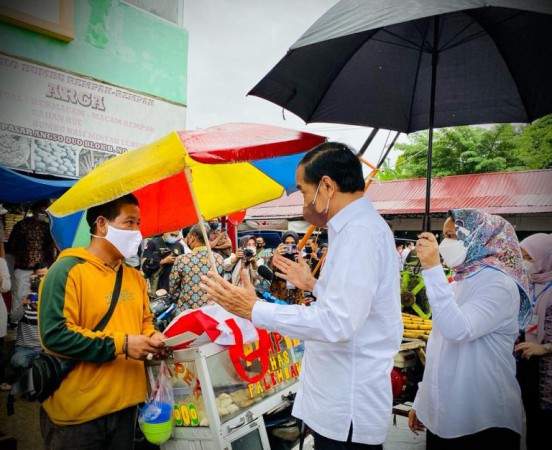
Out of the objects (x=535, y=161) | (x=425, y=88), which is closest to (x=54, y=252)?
(x=425, y=88)

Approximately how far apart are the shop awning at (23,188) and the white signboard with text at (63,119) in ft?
5.41

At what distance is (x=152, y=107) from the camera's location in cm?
941

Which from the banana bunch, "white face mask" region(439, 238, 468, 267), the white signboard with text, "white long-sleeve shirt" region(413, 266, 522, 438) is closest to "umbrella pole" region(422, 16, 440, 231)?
"white face mask" region(439, 238, 468, 267)

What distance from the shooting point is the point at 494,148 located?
2355cm

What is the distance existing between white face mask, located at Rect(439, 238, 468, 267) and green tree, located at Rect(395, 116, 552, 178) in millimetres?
21655

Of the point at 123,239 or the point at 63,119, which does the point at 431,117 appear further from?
the point at 63,119

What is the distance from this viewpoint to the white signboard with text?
7250mm

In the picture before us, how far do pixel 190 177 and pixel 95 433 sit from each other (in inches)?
52.8

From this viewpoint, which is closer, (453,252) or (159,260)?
(453,252)

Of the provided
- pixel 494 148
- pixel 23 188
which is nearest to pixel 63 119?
pixel 23 188

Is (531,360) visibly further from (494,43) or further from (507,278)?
(494,43)

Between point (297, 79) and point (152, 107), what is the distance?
23.9 feet

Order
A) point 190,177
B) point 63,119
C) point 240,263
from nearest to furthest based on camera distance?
point 190,177 < point 240,263 < point 63,119

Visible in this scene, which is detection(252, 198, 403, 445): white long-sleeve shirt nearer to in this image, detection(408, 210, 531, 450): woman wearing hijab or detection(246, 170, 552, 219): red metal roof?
detection(408, 210, 531, 450): woman wearing hijab
